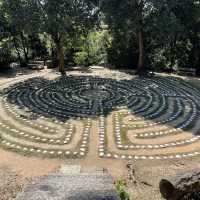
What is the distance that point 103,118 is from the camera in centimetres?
1998

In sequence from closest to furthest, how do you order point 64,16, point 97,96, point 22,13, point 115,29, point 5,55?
point 97,96, point 22,13, point 64,16, point 115,29, point 5,55

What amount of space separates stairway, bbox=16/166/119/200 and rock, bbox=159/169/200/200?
2404 millimetres

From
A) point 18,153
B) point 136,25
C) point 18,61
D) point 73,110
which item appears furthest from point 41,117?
point 18,61

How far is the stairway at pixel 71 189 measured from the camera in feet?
22.2

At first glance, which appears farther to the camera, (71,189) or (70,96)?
(70,96)

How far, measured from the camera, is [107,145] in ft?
54.4

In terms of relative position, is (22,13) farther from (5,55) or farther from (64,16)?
(5,55)

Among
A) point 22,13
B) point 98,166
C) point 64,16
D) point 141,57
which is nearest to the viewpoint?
point 98,166

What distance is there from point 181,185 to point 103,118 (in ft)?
34.6

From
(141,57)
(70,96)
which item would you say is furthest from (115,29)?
(70,96)

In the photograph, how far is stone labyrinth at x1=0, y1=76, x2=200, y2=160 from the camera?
16.2m

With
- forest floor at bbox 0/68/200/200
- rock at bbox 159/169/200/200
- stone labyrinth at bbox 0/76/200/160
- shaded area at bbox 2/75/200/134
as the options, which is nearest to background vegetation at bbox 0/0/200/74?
shaded area at bbox 2/75/200/134

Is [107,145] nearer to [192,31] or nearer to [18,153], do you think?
[18,153]

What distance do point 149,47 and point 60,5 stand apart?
9.97 metres
